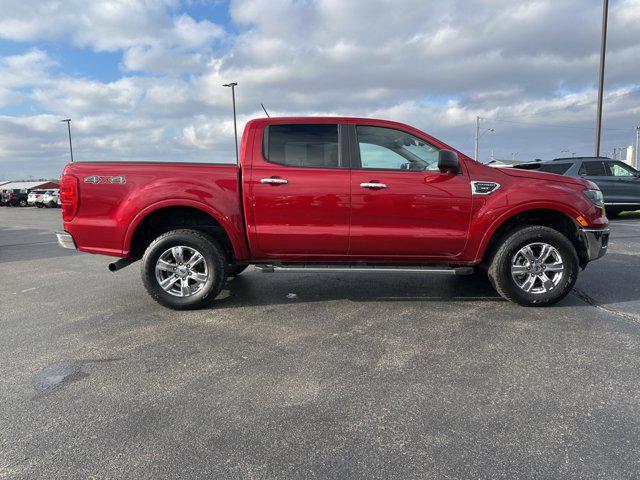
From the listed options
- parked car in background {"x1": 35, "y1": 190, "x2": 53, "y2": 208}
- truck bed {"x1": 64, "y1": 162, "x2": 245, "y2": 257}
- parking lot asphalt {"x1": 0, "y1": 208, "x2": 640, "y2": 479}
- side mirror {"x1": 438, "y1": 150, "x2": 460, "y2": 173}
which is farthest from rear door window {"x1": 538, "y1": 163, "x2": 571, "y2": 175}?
parked car in background {"x1": 35, "y1": 190, "x2": 53, "y2": 208}

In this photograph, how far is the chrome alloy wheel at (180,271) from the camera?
176 inches

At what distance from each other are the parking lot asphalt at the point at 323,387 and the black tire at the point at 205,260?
0.14 meters

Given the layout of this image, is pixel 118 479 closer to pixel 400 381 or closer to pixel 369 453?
pixel 369 453

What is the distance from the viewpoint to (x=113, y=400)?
2.72 m

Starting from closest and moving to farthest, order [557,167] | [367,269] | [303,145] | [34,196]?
[367,269], [303,145], [557,167], [34,196]

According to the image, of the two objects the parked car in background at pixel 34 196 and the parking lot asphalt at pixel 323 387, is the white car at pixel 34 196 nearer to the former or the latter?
the parked car in background at pixel 34 196

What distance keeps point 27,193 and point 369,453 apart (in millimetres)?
47437

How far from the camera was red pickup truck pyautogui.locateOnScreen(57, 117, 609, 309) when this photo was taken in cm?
436

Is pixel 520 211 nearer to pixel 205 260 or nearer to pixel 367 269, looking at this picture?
pixel 367 269

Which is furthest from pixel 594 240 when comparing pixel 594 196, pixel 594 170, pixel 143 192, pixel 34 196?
pixel 34 196

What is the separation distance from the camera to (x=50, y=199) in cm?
3638

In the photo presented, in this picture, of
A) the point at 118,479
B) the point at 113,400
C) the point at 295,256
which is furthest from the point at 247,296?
the point at 118,479

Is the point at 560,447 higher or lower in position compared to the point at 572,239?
lower

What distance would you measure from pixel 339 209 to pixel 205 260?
1472mm
